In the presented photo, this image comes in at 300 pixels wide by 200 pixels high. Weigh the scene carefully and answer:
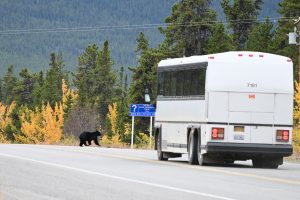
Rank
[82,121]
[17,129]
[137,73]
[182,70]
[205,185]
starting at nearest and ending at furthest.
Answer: [205,185]
[182,70]
[137,73]
[82,121]
[17,129]

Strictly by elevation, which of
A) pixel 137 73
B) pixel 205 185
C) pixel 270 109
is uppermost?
pixel 137 73

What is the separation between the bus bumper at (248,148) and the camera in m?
29.1

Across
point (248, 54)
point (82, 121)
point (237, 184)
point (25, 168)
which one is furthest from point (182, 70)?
point (82, 121)

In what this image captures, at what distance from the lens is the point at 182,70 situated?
3228cm

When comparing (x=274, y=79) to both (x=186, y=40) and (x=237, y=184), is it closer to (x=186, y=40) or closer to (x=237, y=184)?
(x=237, y=184)

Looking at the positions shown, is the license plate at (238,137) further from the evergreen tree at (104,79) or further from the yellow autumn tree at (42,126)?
the evergreen tree at (104,79)

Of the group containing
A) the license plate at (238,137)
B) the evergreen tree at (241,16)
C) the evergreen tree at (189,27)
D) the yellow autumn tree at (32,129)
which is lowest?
the license plate at (238,137)

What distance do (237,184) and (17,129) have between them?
452 feet

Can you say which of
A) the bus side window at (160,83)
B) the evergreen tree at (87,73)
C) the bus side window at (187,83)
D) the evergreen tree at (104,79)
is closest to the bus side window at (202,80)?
the bus side window at (187,83)

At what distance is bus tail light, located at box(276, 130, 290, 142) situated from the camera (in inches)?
1161

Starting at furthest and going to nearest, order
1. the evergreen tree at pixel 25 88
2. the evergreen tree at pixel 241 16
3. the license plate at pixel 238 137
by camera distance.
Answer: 1. the evergreen tree at pixel 25 88
2. the evergreen tree at pixel 241 16
3. the license plate at pixel 238 137

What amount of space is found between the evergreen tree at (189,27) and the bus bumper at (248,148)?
68.0m

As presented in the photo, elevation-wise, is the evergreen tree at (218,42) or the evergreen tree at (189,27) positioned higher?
the evergreen tree at (189,27)

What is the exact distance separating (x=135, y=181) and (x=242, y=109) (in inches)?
344
